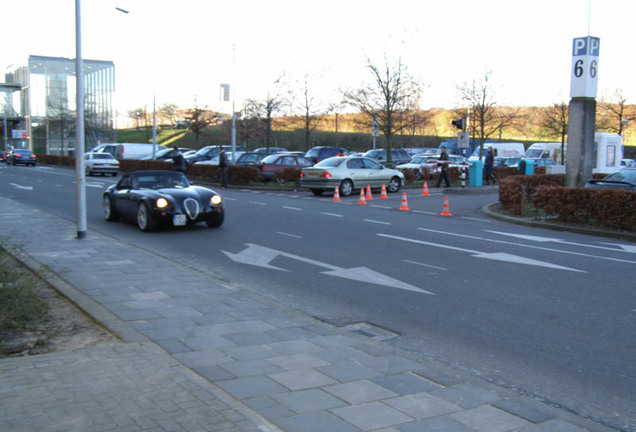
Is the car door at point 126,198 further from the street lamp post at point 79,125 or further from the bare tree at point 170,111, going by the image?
the bare tree at point 170,111

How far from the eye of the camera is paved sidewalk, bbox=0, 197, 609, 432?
3732 millimetres

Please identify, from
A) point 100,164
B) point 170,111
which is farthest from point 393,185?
point 170,111

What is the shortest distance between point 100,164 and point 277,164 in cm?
1498

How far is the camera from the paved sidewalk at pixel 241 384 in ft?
12.2

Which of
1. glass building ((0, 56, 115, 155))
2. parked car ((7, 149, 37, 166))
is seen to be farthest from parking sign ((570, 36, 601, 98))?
glass building ((0, 56, 115, 155))

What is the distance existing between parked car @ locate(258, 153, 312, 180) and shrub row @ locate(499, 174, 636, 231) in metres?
13.6

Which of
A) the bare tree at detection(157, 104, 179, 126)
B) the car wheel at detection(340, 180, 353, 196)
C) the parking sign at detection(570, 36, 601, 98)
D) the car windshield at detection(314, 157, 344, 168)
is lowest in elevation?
the car wheel at detection(340, 180, 353, 196)

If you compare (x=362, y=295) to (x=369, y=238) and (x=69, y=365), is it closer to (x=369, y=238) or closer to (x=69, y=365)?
(x=69, y=365)

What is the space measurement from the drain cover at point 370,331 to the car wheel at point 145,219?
24.6ft

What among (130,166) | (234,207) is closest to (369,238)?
(234,207)

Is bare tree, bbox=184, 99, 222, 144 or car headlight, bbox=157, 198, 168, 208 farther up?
bare tree, bbox=184, 99, 222, 144

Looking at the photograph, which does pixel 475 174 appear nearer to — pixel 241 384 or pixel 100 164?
pixel 100 164

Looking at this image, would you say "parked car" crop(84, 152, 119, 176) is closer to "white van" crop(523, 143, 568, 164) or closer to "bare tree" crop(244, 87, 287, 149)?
"bare tree" crop(244, 87, 287, 149)

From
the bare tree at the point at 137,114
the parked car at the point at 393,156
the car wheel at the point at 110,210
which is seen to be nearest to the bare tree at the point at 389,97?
the parked car at the point at 393,156
